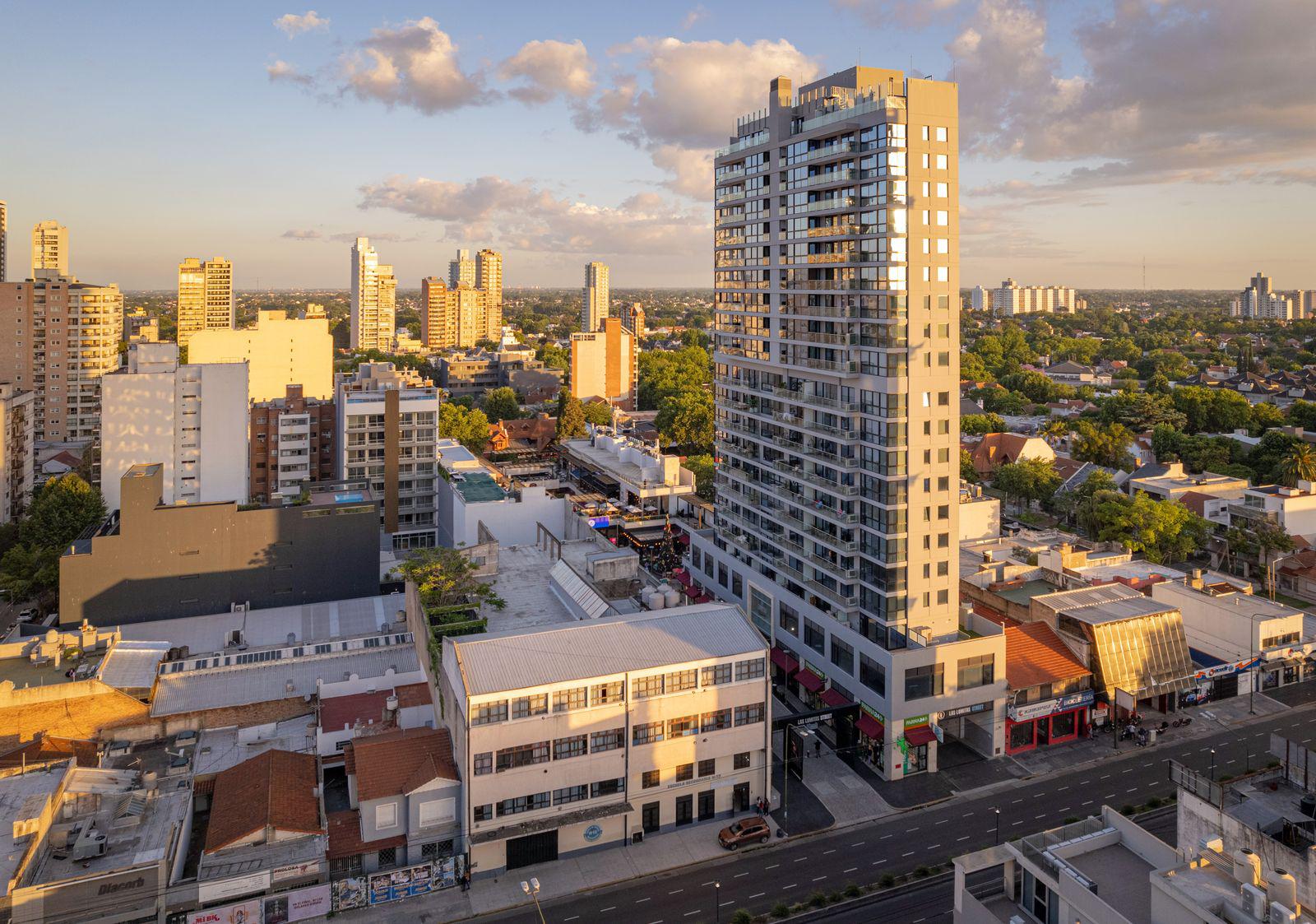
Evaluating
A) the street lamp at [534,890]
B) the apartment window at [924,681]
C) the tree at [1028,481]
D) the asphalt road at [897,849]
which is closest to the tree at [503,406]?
the tree at [1028,481]

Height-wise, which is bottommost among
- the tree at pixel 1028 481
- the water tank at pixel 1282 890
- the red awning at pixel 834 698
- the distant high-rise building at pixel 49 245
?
the red awning at pixel 834 698

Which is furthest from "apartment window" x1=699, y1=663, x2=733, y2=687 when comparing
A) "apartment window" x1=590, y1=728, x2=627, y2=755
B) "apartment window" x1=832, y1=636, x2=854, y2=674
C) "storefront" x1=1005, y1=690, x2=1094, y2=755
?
"storefront" x1=1005, y1=690, x2=1094, y2=755

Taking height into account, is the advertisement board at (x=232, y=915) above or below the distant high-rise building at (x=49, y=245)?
below

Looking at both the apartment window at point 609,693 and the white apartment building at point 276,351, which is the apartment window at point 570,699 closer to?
the apartment window at point 609,693

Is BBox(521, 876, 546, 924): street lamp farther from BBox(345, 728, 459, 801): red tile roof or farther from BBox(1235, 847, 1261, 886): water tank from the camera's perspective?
BBox(1235, 847, 1261, 886): water tank

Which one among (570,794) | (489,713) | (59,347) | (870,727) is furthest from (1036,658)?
(59,347)

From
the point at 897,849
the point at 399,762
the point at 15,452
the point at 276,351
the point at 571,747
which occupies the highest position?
the point at 276,351

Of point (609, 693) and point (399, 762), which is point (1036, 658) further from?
point (399, 762)
